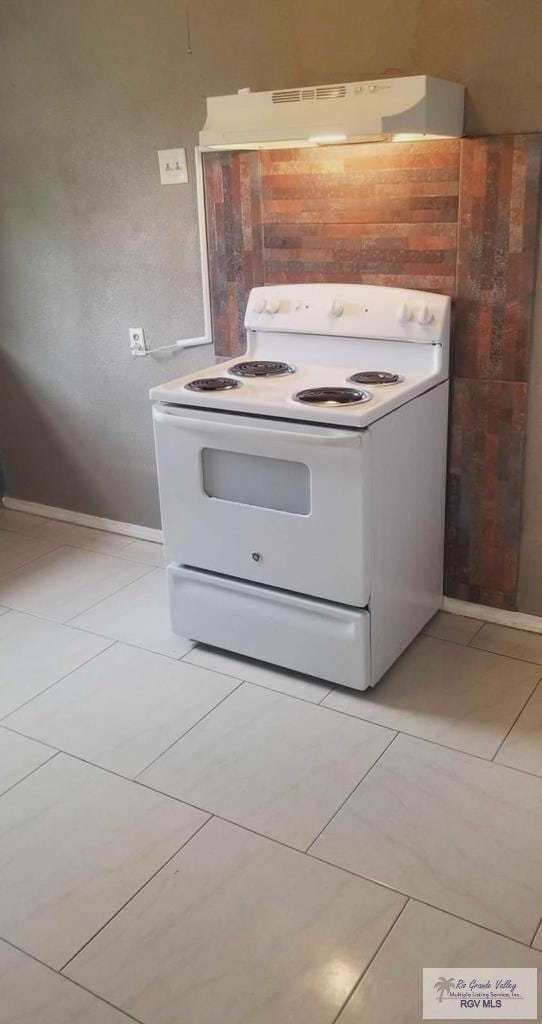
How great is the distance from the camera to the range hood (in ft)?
6.59

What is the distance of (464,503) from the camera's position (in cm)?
256

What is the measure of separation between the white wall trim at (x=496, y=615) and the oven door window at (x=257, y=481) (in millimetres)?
755

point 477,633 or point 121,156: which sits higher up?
point 121,156

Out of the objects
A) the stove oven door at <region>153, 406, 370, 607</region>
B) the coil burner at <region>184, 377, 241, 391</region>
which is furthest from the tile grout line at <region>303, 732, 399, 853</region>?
the coil burner at <region>184, 377, 241, 391</region>

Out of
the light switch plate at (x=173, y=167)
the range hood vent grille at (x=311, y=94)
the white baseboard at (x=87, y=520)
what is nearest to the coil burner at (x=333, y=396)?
the range hood vent grille at (x=311, y=94)

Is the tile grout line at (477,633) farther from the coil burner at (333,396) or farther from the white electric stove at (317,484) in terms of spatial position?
the coil burner at (333,396)

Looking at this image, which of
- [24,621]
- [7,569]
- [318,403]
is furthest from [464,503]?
[7,569]

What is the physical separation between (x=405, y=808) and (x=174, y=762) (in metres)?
0.57

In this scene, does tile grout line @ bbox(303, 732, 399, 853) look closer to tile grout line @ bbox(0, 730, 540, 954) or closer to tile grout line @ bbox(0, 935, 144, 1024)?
tile grout line @ bbox(0, 730, 540, 954)

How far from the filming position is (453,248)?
2342mm

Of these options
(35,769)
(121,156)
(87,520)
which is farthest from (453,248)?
(87,520)

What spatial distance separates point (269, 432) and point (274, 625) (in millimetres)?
553

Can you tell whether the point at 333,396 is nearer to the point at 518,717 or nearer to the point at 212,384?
the point at 212,384

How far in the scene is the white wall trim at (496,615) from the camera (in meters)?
2.56
